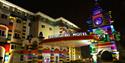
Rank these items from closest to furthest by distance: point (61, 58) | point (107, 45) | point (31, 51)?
point (107, 45), point (31, 51), point (61, 58)

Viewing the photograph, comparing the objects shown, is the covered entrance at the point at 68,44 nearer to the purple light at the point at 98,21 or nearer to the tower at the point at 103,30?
the tower at the point at 103,30

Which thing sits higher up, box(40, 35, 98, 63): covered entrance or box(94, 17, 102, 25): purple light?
box(94, 17, 102, 25): purple light

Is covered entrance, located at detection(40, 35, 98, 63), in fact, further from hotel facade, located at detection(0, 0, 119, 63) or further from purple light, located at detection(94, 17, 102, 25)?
purple light, located at detection(94, 17, 102, 25)

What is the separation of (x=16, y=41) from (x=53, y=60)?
10943 millimetres

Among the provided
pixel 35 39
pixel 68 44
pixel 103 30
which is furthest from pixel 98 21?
pixel 35 39

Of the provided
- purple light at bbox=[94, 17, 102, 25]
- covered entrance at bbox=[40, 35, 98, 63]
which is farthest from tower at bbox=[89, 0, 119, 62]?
covered entrance at bbox=[40, 35, 98, 63]

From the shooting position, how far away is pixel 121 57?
15.4 feet

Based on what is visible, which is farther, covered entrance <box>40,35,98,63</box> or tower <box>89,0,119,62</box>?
tower <box>89,0,119,62</box>

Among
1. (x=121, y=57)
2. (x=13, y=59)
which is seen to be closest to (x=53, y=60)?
(x=13, y=59)

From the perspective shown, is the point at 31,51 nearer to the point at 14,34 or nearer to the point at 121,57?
the point at 14,34

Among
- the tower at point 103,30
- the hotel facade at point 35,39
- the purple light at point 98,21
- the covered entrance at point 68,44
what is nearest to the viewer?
the covered entrance at point 68,44

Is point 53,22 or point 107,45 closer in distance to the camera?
point 107,45

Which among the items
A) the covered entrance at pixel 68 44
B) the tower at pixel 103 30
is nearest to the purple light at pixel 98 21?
the tower at pixel 103 30

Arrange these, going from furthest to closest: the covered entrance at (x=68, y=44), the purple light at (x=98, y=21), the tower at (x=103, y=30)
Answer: the purple light at (x=98, y=21), the tower at (x=103, y=30), the covered entrance at (x=68, y=44)
